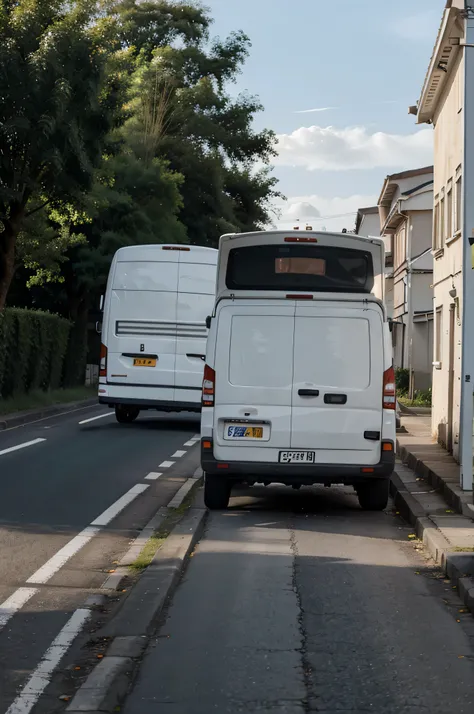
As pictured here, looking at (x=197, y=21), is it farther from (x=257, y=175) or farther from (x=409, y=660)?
(x=409, y=660)

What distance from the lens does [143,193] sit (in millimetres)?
46531

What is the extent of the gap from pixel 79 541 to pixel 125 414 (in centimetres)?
1497

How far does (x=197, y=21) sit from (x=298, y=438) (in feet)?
195

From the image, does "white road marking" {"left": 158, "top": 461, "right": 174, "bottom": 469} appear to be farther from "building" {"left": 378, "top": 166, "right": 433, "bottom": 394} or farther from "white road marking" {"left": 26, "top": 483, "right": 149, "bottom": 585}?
"building" {"left": 378, "top": 166, "right": 433, "bottom": 394}

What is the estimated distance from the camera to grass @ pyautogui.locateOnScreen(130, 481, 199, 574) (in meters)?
9.14

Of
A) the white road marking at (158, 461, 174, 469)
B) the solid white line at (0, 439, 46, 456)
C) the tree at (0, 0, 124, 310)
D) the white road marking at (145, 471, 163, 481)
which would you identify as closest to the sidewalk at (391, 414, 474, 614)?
the white road marking at (145, 471, 163, 481)

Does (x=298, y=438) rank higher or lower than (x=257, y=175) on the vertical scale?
lower

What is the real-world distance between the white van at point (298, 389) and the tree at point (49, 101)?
15.2 metres

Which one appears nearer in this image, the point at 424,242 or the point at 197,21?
the point at 424,242

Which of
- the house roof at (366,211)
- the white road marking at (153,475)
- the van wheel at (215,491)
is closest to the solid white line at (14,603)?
the van wheel at (215,491)

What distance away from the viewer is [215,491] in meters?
12.5

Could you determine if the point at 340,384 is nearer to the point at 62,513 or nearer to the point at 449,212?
the point at 62,513

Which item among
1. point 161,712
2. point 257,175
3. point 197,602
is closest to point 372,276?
point 197,602

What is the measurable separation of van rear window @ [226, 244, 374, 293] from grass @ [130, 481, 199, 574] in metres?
2.49
